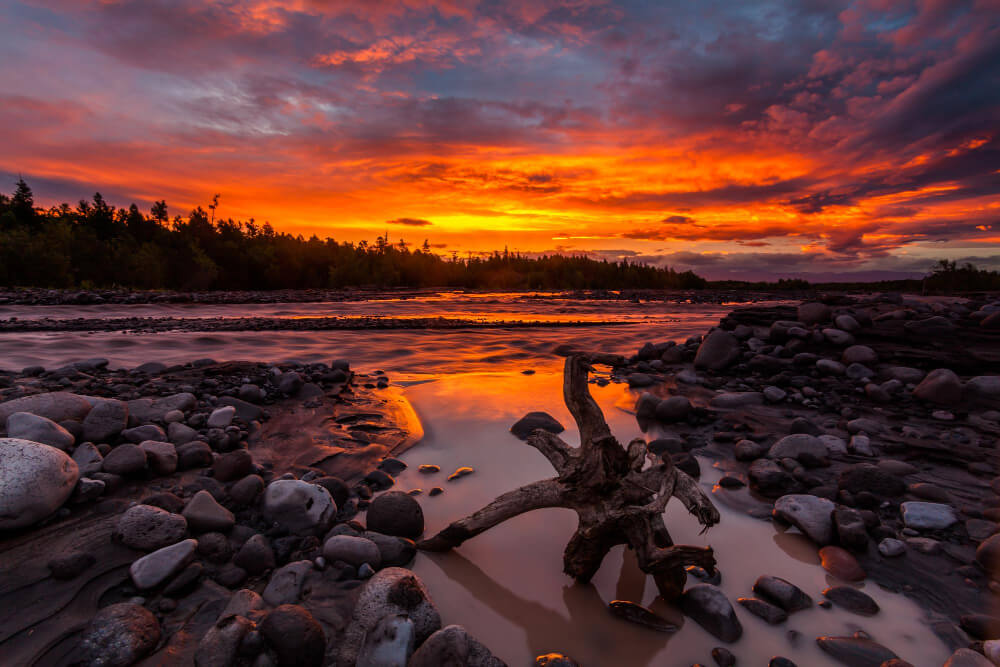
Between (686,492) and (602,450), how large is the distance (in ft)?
1.33

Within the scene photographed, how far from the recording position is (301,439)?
3.67 m

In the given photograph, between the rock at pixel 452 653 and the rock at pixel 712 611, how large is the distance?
0.67 metres

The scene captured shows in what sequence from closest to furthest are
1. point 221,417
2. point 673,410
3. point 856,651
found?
point 856,651 < point 221,417 < point 673,410

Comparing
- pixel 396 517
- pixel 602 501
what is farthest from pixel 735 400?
pixel 396 517

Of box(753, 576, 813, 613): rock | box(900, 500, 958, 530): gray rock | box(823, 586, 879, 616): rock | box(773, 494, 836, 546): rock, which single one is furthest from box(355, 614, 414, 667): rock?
box(900, 500, 958, 530): gray rock

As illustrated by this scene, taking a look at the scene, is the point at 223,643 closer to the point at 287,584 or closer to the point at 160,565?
the point at 287,584

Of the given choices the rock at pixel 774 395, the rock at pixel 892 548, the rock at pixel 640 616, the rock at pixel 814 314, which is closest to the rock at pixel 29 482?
the rock at pixel 640 616

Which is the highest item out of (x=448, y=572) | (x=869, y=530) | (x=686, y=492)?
(x=686, y=492)

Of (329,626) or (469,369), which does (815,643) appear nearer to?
(329,626)

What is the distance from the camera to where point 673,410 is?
175 inches

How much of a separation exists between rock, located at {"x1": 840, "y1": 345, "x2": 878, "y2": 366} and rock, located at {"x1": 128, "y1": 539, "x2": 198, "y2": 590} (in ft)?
23.1

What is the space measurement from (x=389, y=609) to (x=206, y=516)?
124 cm

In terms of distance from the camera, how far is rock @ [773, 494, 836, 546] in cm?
238

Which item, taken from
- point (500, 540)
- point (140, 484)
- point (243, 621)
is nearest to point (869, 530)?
point (500, 540)
